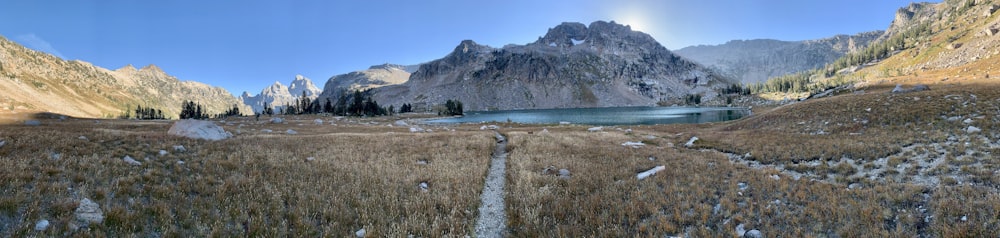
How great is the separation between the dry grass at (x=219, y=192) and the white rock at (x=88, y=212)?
145 millimetres

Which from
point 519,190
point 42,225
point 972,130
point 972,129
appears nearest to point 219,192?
point 42,225

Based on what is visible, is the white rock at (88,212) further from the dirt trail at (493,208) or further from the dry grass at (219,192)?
the dirt trail at (493,208)

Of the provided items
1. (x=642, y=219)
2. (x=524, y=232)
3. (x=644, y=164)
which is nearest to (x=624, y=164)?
(x=644, y=164)

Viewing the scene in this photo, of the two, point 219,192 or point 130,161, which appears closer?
point 219,192

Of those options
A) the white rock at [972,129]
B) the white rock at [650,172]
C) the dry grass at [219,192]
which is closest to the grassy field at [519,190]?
the dry grass at [219,192]

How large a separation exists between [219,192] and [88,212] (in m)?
2.93

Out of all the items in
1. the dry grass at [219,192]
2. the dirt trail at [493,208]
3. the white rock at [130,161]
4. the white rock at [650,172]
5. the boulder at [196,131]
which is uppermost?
the boulder at [196,131]

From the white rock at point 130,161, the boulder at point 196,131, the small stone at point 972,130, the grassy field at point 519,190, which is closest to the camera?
the grassy field at point 519,190

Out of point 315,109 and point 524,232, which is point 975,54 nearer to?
point 524,232

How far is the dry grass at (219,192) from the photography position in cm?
862

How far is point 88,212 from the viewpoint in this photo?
846 centimetres

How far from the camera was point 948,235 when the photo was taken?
296 inches

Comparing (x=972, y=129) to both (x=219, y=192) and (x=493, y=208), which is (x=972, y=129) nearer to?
(x=493, y=208)

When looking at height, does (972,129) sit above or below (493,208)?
above
